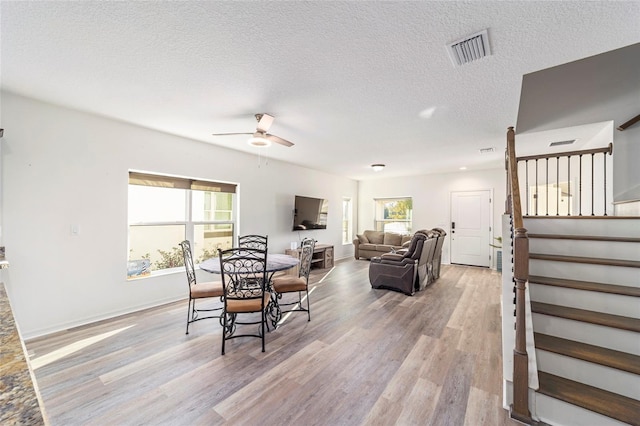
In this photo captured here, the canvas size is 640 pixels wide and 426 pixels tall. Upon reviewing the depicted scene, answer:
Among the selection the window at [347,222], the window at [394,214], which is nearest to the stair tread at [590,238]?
the window at [394,214]

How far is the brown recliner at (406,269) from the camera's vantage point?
4.35m

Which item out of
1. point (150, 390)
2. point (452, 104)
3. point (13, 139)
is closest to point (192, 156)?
point (13, 139)

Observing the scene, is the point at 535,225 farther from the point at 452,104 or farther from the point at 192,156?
the point at 192,156

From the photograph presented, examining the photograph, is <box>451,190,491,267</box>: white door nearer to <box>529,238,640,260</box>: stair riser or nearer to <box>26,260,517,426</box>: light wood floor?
<box>26,260,517,426</box>: light wood floor

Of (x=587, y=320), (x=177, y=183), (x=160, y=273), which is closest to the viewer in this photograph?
(x=587, y=320)

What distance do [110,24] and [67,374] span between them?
8.94 feet

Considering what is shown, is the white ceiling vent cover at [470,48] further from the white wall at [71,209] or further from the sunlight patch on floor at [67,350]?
the sunlight patch on floor at [67,350]

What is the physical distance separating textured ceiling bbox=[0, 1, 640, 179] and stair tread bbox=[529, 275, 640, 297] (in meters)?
1.80

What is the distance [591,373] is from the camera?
1732mm

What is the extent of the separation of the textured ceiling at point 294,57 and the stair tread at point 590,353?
2.18 metres

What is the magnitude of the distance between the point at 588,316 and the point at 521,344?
710 mm

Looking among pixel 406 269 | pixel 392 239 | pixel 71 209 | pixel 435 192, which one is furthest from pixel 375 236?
pixel 71 209

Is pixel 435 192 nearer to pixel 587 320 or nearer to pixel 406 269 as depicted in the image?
pixel 406 269

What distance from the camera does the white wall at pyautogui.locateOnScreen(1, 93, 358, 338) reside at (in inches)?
107
